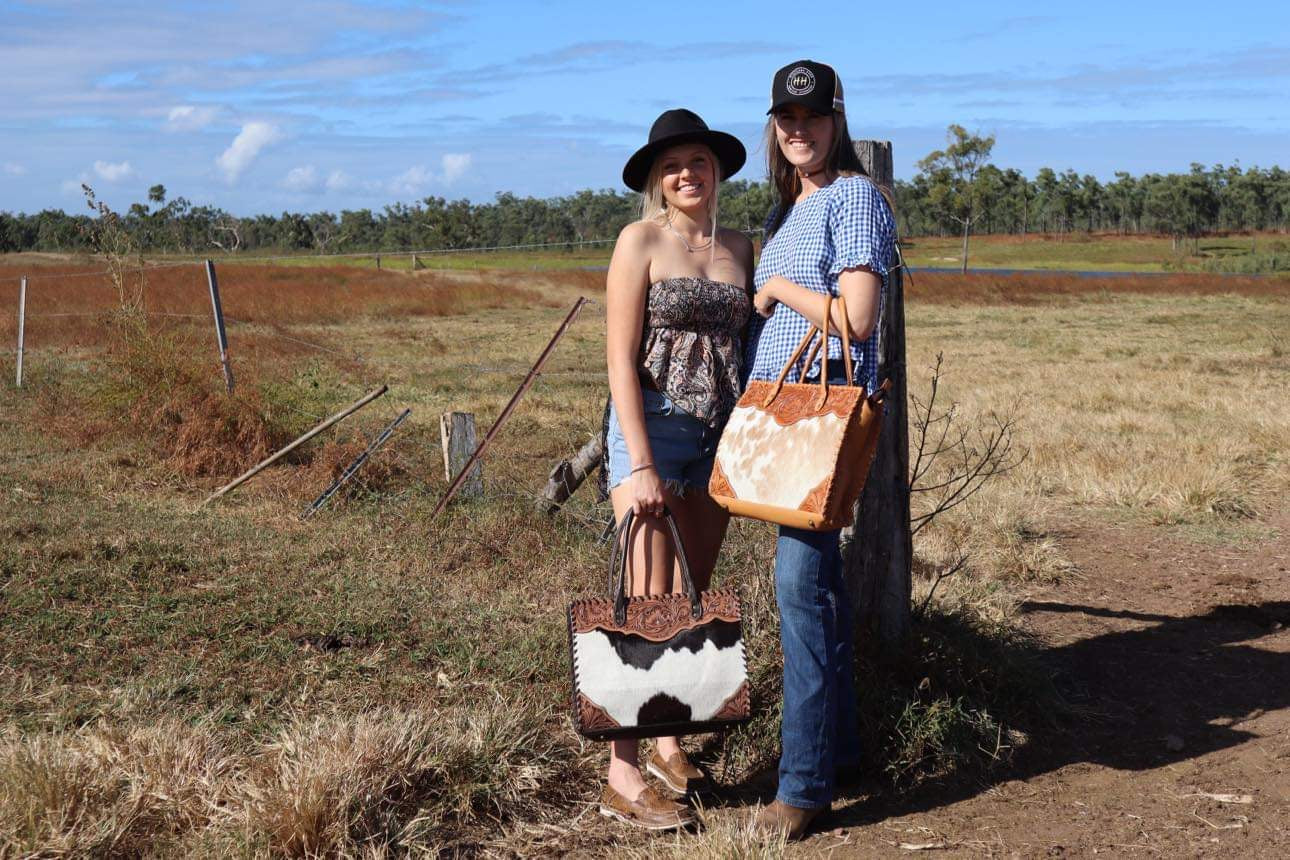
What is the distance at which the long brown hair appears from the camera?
9.75 feet

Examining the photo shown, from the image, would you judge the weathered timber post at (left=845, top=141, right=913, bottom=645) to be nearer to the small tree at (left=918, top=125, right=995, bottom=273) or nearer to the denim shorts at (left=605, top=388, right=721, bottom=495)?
the denim shorts at (left=605, top=388, right=721, bottom=495)

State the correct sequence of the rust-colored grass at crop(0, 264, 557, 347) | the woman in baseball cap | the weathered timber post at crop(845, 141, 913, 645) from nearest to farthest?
the woman in baseball cap
the weathered timber post at crop(845, 141, 913, 645)
the rust-colored grass at crop(0, 264, 557, 347)

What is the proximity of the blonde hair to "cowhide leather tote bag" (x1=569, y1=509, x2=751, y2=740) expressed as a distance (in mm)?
766

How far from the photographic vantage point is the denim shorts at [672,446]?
10.2 ft

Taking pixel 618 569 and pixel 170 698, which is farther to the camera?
pixel 170 698

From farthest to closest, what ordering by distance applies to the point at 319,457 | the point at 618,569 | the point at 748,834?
the point at 319,457, the point at 618,569, the point at 748,834

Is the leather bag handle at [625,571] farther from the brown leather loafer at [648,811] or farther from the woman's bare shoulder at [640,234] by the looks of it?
the woman's bare shoulder at [640,234]

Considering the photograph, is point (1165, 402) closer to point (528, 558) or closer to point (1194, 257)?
point (528, 558)

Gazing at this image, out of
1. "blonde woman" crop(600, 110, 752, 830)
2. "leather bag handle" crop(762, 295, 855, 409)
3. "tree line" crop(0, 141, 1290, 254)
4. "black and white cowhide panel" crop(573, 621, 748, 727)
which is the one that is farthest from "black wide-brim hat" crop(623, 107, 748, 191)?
"tree line" crop(0, 141, 1290, 254)

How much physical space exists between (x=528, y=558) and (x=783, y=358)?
115 inches

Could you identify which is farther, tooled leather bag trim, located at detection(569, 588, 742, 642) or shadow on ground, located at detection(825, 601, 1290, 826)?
shadow on ground, located at detection(825, 601, 1290, 826)

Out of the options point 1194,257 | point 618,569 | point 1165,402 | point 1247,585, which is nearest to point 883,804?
point 618,569

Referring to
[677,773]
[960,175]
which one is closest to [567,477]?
[677,773]

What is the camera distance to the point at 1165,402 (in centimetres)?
1132
